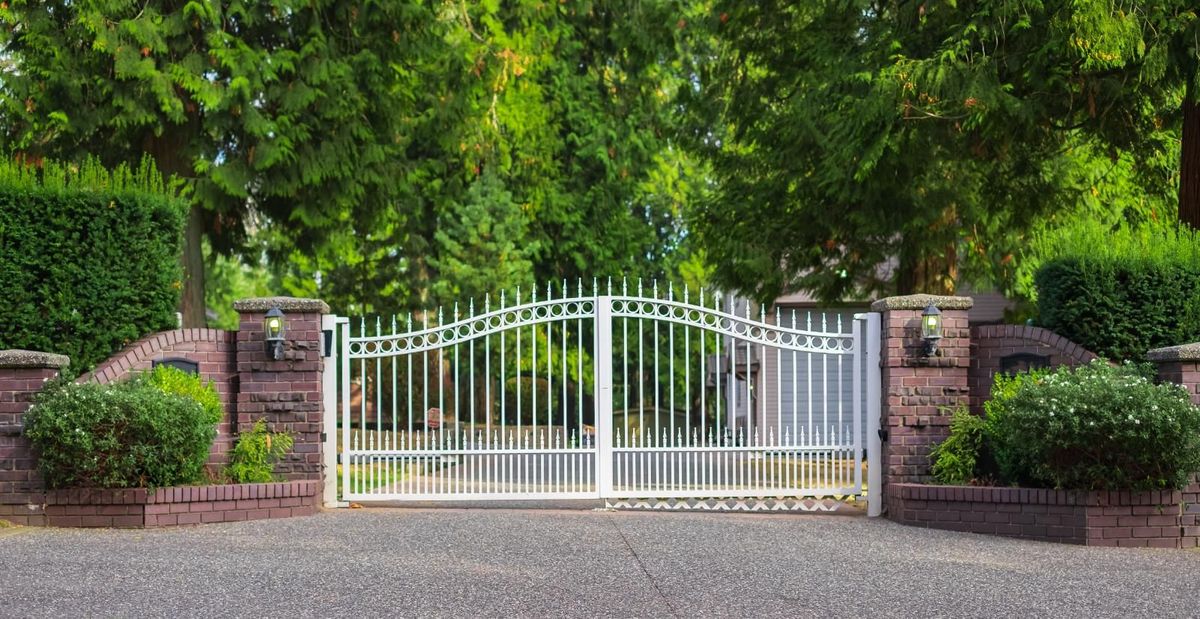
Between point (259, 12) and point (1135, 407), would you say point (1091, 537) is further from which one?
point (259, 12)

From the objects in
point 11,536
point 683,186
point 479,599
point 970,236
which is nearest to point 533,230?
point 683,186

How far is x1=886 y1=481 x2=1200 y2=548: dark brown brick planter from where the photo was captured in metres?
10.2

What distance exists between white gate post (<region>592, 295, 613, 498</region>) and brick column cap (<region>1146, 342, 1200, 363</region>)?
14.1ft

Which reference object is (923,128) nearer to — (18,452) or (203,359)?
(203,359)

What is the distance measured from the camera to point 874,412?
39.0 ft

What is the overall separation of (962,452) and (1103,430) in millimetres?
1610

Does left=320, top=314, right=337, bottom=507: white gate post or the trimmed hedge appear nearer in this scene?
the trimmed hedge

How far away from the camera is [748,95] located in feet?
61.7

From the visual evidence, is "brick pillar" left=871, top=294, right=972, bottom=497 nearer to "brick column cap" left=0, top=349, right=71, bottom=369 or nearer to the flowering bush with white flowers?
the flowering bush with white flowers

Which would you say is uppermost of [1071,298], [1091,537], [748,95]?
[748,95]

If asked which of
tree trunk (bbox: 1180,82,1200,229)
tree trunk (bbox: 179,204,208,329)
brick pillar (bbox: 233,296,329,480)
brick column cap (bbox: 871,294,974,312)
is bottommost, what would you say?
brick pillar (bbox: 233,296,329,480)

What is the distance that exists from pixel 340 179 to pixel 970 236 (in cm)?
787

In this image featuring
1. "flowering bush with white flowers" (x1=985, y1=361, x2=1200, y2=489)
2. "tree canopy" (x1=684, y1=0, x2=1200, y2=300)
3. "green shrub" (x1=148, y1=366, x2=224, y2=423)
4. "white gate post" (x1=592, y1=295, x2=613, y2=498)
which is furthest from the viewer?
"tree canopy" (x1=684, y1=0, x2=1200, y2=300)

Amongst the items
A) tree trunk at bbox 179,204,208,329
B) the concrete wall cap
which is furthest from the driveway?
tree trunk at bbox 179,204,208,329
